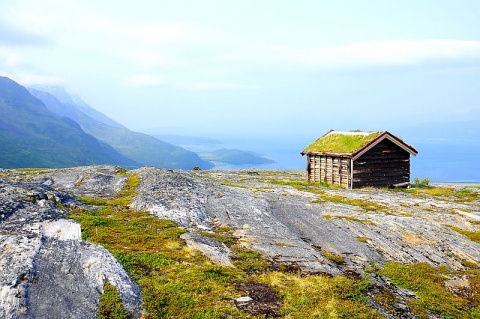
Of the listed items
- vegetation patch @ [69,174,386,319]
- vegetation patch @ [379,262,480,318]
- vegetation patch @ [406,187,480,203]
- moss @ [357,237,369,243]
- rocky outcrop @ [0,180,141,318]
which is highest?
rocky outcrop @ [0,180,141,318]

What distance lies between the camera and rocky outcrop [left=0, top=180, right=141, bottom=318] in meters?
10.7

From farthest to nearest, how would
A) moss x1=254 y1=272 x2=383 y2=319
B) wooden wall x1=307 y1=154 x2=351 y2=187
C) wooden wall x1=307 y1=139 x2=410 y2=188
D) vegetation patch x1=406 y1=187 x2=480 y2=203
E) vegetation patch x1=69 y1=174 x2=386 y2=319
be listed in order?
wooden wall x1=307 y1=154 x2=351 y2=187, wooden wall x1=307 y1=139 x2=410 y2=188, vegetation patch x1=406 y1=187 x2=480 y2=203, moss x1=254 y1=272 x2=383 y2=319, vegetation patch x1=69 y1=174 x2=386 y2=319

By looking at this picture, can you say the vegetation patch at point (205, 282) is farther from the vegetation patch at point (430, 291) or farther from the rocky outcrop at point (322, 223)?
the vegetation patch at point (430, 291)

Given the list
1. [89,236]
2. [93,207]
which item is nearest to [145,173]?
[93,207]

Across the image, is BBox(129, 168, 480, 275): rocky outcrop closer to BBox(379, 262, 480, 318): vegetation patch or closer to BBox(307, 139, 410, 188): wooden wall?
BBox(379, 262, 480, 318): vegetation patch

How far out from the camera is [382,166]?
147 ft

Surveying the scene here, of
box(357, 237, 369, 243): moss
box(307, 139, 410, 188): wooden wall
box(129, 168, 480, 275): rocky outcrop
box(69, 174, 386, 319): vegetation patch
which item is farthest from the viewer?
box(307, 139, 410, 188): wooden wall

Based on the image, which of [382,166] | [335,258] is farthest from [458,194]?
[335,258]

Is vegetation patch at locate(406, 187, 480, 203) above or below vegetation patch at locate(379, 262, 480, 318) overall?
above

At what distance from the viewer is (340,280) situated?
14555 mm

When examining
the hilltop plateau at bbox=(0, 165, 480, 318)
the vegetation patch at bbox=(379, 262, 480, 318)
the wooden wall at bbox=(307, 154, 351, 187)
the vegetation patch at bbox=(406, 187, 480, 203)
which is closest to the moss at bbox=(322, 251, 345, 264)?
the hilltop plateau at bbox=(0, 165, 480, 318)

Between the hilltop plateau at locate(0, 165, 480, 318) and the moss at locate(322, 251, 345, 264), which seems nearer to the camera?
the hilltop plateau at locate(0, 165, 480, 318)

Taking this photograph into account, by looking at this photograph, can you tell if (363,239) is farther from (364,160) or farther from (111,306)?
(364,160)

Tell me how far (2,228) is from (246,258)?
408 inches
